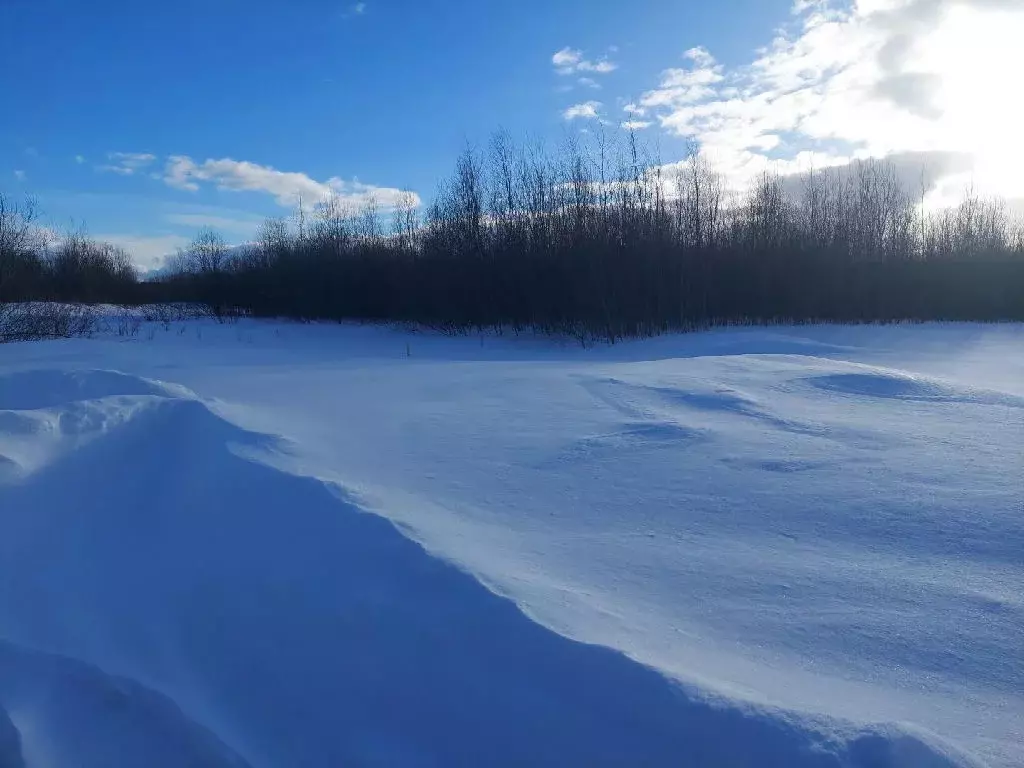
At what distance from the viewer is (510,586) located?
2725 mm

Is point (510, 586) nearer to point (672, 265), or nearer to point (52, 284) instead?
point (672, 265)

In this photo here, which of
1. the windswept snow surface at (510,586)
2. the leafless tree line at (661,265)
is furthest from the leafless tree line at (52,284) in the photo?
the windswept snow surface at (510,586)

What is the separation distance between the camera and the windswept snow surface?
2.16 m

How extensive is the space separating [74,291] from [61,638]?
3727cm

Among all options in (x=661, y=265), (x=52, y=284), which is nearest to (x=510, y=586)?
(x=661, y=265)

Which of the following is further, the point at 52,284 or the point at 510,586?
the point at 52,284

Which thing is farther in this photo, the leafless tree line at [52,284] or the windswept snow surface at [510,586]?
the leafless tree line at [52,284]

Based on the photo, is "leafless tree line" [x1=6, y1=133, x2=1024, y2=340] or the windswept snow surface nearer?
the windswept snow surface

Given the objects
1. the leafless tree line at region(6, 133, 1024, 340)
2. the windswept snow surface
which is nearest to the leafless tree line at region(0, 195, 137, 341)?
the leafless tree line at region(6, 133, 1024, 340)

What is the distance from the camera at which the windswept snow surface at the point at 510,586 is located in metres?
2.16

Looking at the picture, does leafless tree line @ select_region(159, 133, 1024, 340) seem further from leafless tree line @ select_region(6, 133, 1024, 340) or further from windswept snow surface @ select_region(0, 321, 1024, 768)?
windswept snow surface @ select_region(0, 321, 1024, 768)

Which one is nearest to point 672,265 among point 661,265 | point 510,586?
point 661,265

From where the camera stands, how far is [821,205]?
2638cm

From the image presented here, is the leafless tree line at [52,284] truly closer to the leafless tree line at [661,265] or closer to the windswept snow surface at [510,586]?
the leafless tree line at [661,265]
